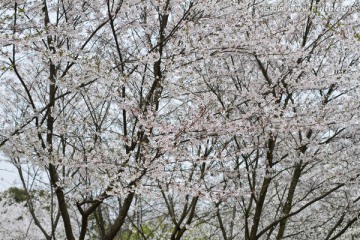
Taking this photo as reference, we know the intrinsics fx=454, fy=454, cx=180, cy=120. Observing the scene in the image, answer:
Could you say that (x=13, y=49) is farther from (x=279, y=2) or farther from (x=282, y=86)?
(x=279, y=2)

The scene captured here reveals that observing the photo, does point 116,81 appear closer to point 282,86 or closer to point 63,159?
point 63,159

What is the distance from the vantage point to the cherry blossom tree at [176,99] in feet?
16.2

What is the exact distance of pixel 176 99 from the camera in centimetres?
680

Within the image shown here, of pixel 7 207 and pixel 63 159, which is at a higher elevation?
pixel 7 207

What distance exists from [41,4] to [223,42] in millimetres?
2255

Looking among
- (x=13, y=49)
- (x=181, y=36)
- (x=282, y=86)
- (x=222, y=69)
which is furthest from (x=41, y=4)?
(x=282, y=86)

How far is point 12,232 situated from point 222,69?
323 inches

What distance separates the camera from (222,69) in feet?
23.9

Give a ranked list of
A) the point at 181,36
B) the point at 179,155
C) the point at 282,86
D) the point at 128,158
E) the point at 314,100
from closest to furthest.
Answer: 1. the point at 128,158
2. the point at 179,155
3. the point at 181,36
4. the point at 282,86
5. the point at 314,100

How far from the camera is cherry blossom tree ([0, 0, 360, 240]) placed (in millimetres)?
4949

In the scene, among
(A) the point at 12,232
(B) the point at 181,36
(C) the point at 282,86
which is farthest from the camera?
(A) the point at 12,232

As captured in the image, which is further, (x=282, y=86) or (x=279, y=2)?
(x=279, y=2)

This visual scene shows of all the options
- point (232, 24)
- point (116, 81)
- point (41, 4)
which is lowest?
point (116, 81)

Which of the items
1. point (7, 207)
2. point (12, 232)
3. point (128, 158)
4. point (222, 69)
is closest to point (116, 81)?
point (128, 158)
